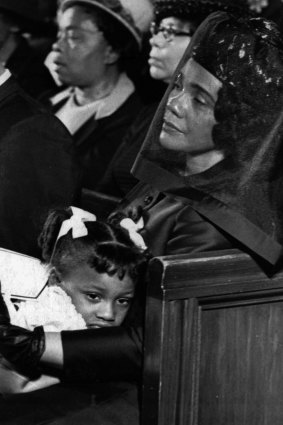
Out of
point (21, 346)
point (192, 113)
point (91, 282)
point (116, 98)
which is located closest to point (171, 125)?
point (192, 113)

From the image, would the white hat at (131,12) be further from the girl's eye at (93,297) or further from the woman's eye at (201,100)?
the girl's eye at (93,297)

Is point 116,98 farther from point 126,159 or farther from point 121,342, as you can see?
point 121,342

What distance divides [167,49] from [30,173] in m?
1.15

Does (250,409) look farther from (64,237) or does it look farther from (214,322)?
(64,237)

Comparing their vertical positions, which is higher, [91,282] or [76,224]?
[76,224]

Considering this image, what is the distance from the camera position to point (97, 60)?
4.69 m

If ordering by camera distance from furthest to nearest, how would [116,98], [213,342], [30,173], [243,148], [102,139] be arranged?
[116,98]
[102,139]
[30,173]
[243,148]
[213,342]

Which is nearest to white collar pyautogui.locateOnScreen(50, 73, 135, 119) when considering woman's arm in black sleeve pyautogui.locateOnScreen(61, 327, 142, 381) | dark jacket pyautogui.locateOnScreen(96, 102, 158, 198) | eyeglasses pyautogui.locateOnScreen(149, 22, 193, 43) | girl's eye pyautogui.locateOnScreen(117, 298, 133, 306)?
dark jacket pyautogui.locateOnScreen(96, 102, 158, 198)

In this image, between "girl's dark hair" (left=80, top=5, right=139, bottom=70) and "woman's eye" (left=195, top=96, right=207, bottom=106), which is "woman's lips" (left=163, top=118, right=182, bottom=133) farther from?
"girl's dark hair" (left=80, top=5, right=139, bottom=70)

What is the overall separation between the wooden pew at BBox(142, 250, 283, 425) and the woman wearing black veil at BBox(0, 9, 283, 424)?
0.10 meters

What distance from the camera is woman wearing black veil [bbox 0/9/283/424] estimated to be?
8.38 feet

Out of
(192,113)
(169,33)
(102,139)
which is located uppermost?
(192,113)

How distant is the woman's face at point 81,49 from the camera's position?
15.3 ft

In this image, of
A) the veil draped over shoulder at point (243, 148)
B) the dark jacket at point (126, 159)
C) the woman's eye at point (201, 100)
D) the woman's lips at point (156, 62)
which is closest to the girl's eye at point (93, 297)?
the veil draped over shoulder at point (243, 148)
